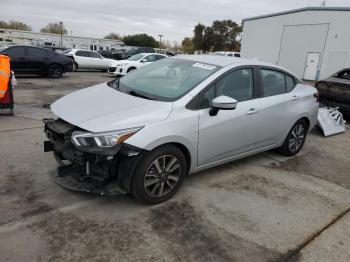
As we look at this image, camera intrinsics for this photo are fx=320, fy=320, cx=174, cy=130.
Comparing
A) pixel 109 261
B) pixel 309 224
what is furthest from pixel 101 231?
pixel 309 224

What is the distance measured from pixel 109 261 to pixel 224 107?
1.95m

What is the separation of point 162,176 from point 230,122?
3.75 feet

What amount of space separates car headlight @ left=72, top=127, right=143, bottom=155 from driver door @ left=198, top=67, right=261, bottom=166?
1008 mm

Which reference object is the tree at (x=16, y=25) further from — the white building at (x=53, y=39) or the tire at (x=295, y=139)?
the tire at (x=295, y=139)

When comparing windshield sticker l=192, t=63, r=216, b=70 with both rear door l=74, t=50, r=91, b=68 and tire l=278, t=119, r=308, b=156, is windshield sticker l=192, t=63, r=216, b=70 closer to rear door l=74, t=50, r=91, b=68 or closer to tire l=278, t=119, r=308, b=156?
tire l=278, t=119, r=308, b=156

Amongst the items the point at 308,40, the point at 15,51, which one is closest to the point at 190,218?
the point at 15,51

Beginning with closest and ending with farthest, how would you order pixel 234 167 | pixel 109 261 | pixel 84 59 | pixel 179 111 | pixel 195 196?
pixel 109 261, pixel 179 111, pixel 195 196, pixel 234 167, pixel 84 59

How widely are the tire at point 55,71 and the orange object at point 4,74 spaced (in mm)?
8601

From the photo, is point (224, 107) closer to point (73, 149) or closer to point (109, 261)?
point (73, 149)

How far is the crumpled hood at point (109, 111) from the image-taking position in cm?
315

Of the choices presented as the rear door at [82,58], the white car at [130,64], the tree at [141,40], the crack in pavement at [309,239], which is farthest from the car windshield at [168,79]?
the tree at [141,40]

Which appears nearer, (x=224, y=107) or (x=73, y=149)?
(x=73, y=149)

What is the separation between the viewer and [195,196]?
149 inches

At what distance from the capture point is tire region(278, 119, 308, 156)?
5227mm
